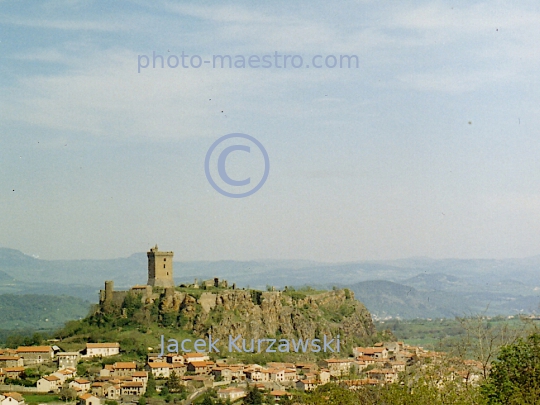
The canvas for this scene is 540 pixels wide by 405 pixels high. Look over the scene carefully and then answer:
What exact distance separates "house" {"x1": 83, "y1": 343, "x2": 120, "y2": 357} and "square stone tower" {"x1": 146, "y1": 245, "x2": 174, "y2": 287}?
5659 mm

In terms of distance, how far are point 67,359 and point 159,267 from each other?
8.31m

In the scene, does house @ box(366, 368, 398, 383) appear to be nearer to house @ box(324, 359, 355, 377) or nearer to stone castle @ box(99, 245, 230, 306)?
house @ box(324, 359, 355, 377)

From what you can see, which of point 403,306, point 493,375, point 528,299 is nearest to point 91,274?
point 403,306

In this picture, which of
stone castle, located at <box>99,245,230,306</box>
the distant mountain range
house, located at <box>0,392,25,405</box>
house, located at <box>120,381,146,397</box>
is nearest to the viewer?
house, located at <box>0,392,25,405</box>

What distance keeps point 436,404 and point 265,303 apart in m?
30.0

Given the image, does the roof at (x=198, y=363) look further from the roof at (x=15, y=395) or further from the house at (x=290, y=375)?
the roof at (x=15, y=395)

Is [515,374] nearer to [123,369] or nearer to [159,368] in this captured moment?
[159,368]

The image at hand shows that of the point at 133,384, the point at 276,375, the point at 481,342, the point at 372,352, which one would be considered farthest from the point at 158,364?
the point at 481,342

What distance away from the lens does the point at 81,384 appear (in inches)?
1543

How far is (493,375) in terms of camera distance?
24547 millimetres

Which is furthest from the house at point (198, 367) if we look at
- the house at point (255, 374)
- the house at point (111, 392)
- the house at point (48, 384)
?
the house at point (48, 384)

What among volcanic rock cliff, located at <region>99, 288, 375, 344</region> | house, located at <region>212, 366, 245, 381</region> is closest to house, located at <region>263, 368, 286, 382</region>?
house, located at <region>212, 366, 245, 381</region>

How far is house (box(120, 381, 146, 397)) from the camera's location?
39.2 meters

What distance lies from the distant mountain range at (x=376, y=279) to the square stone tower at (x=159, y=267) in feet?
199
